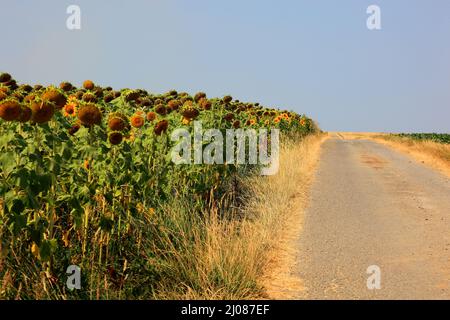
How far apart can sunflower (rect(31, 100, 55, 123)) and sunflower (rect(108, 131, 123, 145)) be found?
1.02m

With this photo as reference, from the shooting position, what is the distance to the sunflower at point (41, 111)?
4.73 m

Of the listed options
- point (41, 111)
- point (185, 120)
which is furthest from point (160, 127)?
point (41, 111)

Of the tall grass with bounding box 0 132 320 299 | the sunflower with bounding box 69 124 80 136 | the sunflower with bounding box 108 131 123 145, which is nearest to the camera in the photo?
the tall grass with bounding box 0 132 320 299

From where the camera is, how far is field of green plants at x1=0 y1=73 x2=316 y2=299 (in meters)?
4.70

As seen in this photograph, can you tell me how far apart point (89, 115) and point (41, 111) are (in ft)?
2.27

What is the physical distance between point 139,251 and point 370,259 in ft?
9.72

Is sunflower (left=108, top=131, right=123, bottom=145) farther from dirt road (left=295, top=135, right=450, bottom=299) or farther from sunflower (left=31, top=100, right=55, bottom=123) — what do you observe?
dirt road (left=295, top=135, right=450, bottom=299)

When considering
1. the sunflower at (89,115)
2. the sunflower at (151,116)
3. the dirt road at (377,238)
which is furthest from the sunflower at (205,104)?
the sunflower at (89,115)

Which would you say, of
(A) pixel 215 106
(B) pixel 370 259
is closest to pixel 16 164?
(B) pixel 370 259

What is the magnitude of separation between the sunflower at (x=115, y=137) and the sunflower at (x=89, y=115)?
34cm

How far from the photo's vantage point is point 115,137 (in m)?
5.77

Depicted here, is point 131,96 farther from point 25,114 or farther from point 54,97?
point 25,114

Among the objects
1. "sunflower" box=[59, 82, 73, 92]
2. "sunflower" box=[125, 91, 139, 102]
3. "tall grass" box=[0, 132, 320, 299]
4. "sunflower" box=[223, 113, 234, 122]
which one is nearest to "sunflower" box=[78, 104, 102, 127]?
"tall grass" box=[0, 132, 320, 299]
